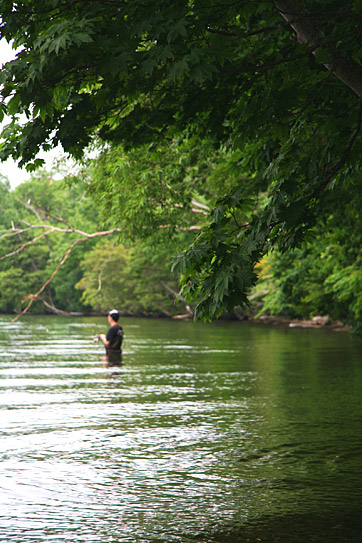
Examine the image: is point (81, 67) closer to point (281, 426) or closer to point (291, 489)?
point (291, 489)

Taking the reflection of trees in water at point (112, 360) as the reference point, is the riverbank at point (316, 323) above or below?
above

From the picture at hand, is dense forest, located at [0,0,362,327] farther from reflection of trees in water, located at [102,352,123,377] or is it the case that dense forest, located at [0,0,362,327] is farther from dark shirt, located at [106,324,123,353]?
dark shirt, located at [106,324,123,353]

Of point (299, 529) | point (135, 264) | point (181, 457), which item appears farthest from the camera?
point (135, 264)

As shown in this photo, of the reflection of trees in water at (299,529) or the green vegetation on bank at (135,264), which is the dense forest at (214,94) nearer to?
the green vegetation on bank at (135,264)

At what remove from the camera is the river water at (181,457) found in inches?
262

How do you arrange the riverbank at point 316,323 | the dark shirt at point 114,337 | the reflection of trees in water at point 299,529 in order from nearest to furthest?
1. the reflection of trees in water at point 299,529
2. the dark shirt at point 114,337
3. the riverbank at point 316,323

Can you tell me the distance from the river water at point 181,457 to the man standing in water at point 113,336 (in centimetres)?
311

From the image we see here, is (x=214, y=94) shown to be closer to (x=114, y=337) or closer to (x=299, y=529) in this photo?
(x=299, y=529)

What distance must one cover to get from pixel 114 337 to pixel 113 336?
13 cm

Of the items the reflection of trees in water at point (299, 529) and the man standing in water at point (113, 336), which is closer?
the reflection of trees in water at point (299, 529)

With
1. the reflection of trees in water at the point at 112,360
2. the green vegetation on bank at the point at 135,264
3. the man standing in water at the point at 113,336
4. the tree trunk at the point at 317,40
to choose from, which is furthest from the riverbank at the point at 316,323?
the tree trunk at the point at 317,40

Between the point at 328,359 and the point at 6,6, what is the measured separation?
18340mm

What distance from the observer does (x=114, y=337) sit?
23.6 m

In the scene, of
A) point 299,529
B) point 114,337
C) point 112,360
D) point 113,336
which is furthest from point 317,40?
point 112,360
